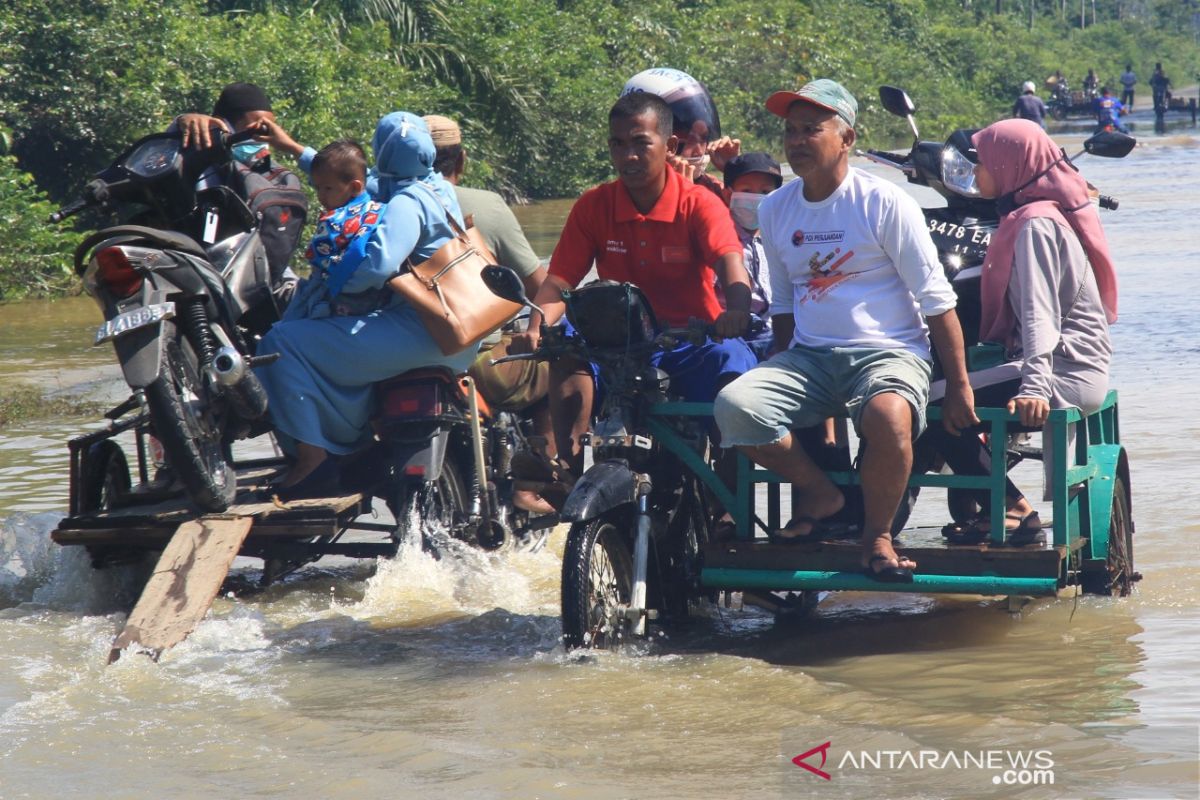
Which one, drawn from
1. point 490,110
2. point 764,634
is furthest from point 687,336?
point 490,110

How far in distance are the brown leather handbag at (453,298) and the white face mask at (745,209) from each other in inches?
40.5

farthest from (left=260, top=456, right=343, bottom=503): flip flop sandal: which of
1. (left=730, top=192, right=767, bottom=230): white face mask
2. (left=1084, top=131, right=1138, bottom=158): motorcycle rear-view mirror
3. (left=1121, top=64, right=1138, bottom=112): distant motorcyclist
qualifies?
(left=1121, top=64, right=1138, bottom=112): distant motorcyclist

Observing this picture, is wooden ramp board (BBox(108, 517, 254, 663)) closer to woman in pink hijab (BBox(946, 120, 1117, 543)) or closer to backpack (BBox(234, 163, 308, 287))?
backpack (BBox(234, 163, 308, 287))

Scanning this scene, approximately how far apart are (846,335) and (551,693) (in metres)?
1.47

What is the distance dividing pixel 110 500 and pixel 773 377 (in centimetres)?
261

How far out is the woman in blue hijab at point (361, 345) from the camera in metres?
5.97

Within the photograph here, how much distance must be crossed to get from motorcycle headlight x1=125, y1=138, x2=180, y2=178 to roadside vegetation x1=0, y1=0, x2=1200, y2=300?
347 inches

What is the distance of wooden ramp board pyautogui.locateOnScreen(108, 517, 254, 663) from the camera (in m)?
5.25

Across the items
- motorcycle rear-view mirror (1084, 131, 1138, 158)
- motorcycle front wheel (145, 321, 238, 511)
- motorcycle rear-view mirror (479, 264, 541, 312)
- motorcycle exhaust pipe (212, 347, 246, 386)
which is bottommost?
motorcycle front wheel (145, 321, 238, 511)

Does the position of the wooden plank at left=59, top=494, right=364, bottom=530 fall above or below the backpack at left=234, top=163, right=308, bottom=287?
below

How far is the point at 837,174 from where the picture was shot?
17.5 ft

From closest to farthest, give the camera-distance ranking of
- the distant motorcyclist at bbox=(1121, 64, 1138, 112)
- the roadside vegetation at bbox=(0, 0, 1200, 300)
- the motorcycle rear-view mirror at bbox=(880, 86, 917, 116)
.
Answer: the motorcycle rear-view mirror at bbox=(880, 86, 917, 116), the roadside vegetation at bbox=(0, 0, 1200, 300), the distant motorcyclist at bbox=(1121, 64, 1138, 112)

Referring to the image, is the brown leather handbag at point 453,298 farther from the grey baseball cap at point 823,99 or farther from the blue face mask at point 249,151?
the grey baseball cap at point 823,99

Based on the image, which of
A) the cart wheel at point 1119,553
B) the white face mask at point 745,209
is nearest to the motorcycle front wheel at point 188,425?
the white face mask at point 745,209
